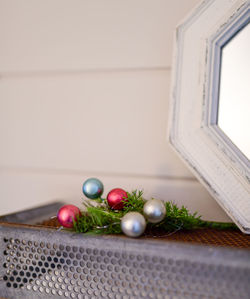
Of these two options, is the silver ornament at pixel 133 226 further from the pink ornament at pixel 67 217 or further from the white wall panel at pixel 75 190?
the white wall panel at pixel 75 190

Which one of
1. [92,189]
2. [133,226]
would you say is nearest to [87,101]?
[92,189]

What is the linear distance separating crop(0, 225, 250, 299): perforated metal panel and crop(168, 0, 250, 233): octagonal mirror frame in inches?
6.9

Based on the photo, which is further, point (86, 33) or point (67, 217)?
point (86, 33)

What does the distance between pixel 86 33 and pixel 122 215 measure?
1.56ft

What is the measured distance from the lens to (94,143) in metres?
0.75

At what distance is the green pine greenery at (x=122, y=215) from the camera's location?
0.48 metres

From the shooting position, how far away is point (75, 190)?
2.51 ft

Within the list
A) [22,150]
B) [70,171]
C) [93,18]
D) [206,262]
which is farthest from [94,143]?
[206,262]

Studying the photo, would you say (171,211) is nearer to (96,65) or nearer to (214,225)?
(214,225)

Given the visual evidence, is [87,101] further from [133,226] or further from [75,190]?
[133,226]

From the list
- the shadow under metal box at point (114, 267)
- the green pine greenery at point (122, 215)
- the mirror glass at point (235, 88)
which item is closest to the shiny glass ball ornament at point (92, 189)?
the green pine greenery at point (122, 215)

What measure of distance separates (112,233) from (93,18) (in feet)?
1.75

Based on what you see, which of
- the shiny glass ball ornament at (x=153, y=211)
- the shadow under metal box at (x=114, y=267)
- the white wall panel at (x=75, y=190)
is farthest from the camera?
the white wall panel at (x=75, y=190)

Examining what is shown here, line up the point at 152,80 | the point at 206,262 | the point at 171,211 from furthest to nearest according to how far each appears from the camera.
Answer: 1. the point at 152,80
2. the point at 171,211
3. the point at 206,262
